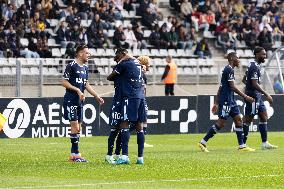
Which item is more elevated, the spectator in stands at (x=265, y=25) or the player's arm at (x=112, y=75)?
the spectator in stands at (x=265, y=25)

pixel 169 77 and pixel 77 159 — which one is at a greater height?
pixel 169 77

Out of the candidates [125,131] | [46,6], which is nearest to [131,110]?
[125,131]

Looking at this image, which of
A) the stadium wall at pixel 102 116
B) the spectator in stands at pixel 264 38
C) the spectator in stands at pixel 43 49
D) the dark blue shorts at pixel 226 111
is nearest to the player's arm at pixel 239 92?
the dark blue shorts at pixel 226 111

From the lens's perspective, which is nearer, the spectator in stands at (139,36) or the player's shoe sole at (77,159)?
the player's shoe sole at (77,159)

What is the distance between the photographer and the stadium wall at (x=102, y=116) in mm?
27766

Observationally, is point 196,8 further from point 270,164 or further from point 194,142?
point 270,164

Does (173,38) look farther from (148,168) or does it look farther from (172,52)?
(148,168)

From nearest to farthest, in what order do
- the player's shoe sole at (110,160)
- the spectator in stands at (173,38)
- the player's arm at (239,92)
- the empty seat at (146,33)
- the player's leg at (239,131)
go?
the player's shoe sole at (110,160), the player's arm at (239,92), the player's leg at (239,131), the spectator in stands at (173,38), the empty seat at (146,33)

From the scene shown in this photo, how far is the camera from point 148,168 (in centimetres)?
1745

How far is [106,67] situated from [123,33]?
5.81 m

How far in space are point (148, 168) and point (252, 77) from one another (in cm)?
644

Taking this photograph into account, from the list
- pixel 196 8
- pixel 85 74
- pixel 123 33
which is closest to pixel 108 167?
pixel 85 74

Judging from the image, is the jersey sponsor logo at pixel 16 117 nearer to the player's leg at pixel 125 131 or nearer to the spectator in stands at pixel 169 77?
the spectator in stands at pixel 169 77

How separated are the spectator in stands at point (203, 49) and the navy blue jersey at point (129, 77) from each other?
22.7 metres
